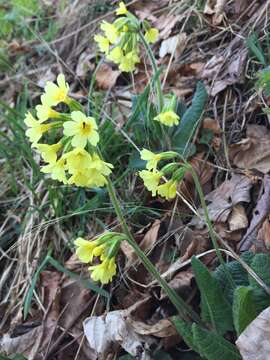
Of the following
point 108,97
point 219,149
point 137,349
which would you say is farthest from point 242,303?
point 108,97

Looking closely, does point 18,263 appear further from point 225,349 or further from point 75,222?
point 225,349

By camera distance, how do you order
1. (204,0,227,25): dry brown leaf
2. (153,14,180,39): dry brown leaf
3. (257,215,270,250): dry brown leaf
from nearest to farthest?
(257,215,270,250): dry brown leaf < (204,0,227,25): dry brown leaf < (153,14,180,39): dry brown leaf

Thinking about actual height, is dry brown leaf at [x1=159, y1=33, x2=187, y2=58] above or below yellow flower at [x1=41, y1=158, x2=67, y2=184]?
below

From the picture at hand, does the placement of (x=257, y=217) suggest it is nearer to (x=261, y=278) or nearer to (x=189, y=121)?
(x=261, y=278)

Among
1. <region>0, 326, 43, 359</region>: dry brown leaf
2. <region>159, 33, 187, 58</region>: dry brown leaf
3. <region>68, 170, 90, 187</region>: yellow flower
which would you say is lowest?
<region>0, 326, 43, 359</region>: dry brown leaf

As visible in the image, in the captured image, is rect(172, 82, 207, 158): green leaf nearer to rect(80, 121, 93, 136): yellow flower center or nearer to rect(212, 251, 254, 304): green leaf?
rect(212, 251, 254, 304): green leaf

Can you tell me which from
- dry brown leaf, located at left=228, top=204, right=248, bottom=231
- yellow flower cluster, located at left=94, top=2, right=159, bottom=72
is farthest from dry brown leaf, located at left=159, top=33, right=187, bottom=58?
dry brown leaf, located at left=228, top=204, right=248, bottom=231
